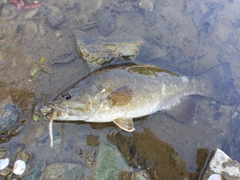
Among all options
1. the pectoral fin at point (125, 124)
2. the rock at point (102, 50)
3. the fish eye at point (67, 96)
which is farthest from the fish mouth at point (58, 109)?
the rock at point (102, 50)

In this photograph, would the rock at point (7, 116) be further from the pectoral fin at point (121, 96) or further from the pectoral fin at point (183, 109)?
the pectoral fin at point (183, 109)

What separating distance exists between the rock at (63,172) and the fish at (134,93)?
28.1 inches

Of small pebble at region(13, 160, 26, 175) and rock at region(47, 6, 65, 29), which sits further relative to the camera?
rock at region(47, 6, 65, 29)

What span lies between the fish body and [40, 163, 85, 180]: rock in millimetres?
715

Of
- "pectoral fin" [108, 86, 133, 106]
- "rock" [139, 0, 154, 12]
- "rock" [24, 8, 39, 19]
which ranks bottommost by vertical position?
"pectoral fin" [108, 86, 133, 106]

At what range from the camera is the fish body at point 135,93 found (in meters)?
3.55

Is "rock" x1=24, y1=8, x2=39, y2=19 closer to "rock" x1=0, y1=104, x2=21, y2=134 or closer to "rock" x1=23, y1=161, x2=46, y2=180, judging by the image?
"rock" x1=0, y1=104, x2=21, y2=134

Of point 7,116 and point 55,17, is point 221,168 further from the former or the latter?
point 55,17

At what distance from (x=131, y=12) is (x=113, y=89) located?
256 cm

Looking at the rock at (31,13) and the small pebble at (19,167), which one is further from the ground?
the rock at (31,13)

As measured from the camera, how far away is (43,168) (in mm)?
3438

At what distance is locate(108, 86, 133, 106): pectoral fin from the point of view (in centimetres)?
378

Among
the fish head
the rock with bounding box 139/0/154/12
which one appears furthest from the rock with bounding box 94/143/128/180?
the rock with bounding box 139/0/154/12

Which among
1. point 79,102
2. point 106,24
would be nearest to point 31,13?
point 106,24
